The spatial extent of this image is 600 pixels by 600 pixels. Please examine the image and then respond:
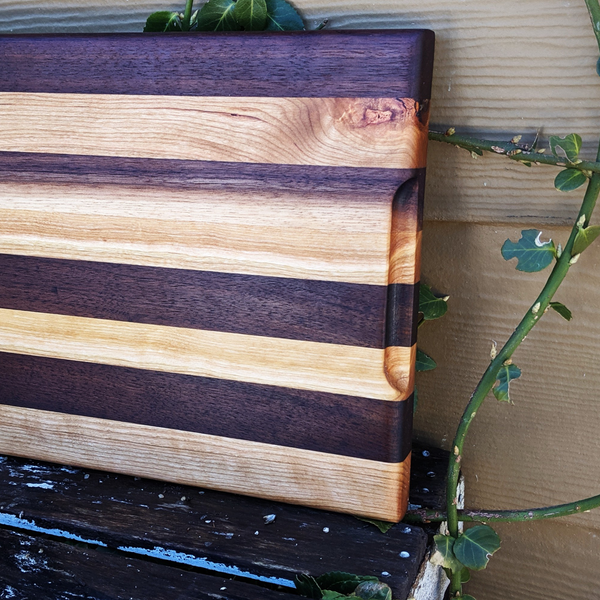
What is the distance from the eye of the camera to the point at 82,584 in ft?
1.98

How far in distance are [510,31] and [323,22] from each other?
0.19m

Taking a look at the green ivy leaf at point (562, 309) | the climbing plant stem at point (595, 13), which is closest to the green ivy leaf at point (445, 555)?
the green ivy leaf at point (562, 309)

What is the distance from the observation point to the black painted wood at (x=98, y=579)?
588 millimetres

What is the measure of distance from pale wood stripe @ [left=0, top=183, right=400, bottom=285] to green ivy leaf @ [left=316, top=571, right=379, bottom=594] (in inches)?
10.7

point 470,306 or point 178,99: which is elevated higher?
point 178,99

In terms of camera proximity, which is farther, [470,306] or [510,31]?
[470,306]

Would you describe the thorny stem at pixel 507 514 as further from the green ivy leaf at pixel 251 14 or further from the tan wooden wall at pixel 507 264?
the green ivy leaf at pixel 251 14

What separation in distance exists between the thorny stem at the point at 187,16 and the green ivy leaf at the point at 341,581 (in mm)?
581

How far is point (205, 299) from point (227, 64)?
23 cm

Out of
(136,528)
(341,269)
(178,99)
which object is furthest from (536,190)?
(136,528)

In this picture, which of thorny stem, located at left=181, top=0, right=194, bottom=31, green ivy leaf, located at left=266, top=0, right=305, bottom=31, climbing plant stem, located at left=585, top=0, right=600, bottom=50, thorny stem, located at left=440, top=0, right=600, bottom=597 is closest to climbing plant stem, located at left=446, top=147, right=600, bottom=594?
thorny stem, located at left=440, top=0, right=600, bottom=597

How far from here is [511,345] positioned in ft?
2.07

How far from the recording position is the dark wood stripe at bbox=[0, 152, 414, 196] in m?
0.59

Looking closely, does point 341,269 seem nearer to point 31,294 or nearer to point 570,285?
point 570,285
